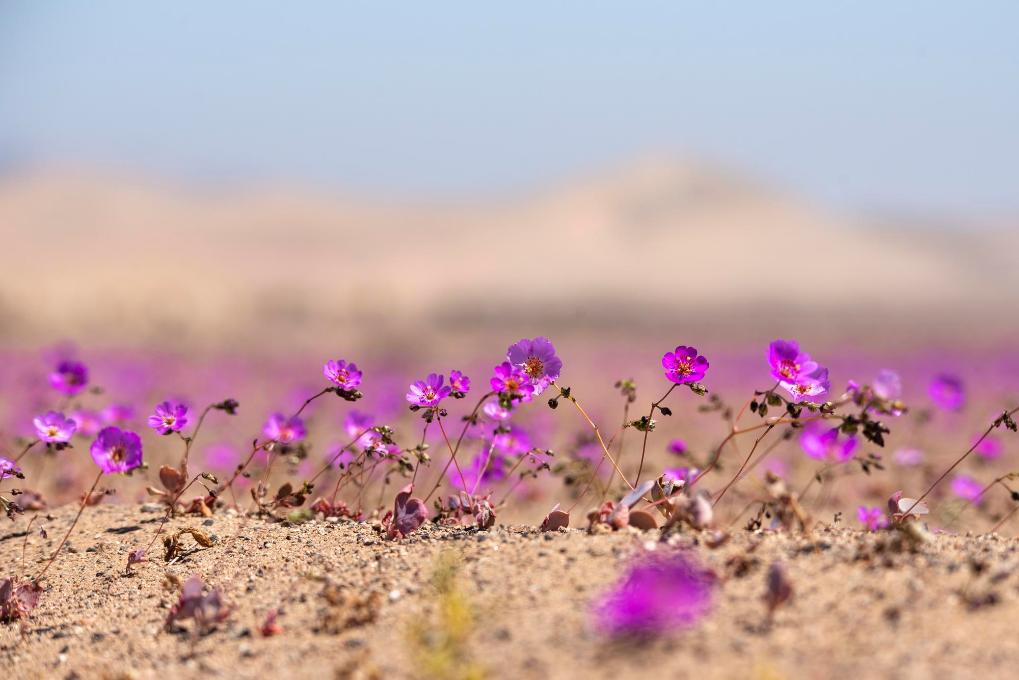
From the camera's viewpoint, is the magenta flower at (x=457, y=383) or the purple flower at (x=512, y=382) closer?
the purple flower at (x=512, y=382)

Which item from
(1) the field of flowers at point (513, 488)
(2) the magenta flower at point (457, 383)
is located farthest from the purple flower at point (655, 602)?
(2) the magenta flower at point (457, 383)

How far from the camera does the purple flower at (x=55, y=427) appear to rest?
13.2 feet

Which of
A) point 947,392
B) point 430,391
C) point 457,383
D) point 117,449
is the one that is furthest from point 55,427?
point 947,392

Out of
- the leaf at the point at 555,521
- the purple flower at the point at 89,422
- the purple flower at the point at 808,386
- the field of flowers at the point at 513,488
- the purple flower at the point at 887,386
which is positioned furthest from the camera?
the purple flower at the point at 89,422

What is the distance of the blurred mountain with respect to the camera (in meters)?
31.9

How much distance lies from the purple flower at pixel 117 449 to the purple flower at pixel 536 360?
1.50m

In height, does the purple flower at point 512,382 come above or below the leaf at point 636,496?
above

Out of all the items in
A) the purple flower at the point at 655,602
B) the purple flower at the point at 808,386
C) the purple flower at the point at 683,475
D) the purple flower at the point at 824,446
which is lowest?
the purple flower at the point at 655,602

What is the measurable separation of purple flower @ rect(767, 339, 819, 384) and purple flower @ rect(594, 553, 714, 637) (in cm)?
103

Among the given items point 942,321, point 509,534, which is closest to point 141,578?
point 509,534

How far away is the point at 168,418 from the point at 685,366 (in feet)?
6.74

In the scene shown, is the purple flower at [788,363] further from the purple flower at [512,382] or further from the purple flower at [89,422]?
the purple flower at [89,422]

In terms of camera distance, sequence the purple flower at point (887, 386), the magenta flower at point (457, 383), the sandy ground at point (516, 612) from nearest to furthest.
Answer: the sandy ground at point (516, 612) < the purple flower at point (887, 386) < the magenta flower at point (457, 383)

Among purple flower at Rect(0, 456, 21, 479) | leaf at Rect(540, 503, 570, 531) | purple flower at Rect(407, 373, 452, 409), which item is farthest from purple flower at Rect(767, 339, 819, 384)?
purple flower at Rect(0, 456, 21, 479)
